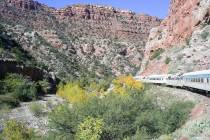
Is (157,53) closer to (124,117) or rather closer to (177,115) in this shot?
(124,117)

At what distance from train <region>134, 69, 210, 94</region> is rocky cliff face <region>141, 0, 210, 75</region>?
3.64m

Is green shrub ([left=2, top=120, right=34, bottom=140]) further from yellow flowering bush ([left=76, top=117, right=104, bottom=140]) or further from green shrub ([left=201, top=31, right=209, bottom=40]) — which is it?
green shrub ([left=201, top=31, right=209, bottom=40])

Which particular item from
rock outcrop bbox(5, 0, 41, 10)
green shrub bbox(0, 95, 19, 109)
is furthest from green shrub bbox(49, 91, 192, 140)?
rock outcrop bbox(5, 0, 41, 10)

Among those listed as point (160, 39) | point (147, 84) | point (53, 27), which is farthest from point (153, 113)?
point (53, 27)

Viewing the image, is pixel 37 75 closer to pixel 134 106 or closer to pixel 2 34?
pixel 2 34

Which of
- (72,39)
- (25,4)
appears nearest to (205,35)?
(72,39)

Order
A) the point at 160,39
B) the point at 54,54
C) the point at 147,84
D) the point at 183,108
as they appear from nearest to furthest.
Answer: the point at 183,108 → the point at 147,84 → the point at 160,39 → the point at 54,54

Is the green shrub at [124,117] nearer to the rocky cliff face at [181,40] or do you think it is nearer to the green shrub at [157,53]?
the rocky cliff face at [181,40]

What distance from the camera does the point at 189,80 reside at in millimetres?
38000

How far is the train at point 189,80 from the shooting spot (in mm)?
30155

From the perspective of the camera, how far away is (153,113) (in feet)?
97.2

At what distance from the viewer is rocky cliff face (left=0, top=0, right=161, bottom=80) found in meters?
117

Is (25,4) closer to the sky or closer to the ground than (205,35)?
closer to the sky

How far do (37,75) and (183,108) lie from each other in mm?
64407
